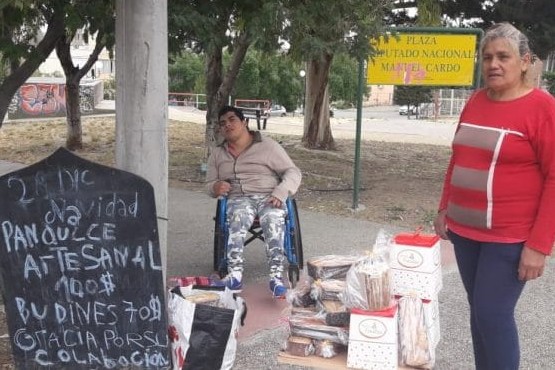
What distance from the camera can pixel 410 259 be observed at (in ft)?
9.42

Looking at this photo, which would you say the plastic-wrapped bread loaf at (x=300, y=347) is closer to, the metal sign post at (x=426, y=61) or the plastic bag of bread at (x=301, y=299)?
the plastic bag of bread at (x=301, y=299)

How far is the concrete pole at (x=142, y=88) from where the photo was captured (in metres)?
2.94

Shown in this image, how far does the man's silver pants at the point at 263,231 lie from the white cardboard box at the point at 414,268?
5.45ft

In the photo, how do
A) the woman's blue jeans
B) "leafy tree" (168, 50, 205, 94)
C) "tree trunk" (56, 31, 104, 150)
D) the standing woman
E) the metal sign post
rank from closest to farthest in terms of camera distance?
the standing woman, the woman's blue jeans, the metal sign post, "tree trunk" (56, 31, 104, 150), "leafy tree" (168, 50, 205, 94)

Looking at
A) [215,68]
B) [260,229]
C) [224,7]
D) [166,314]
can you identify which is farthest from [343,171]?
[166,314]

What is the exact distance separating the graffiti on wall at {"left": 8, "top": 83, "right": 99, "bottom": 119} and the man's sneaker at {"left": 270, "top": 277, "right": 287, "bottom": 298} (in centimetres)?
2045

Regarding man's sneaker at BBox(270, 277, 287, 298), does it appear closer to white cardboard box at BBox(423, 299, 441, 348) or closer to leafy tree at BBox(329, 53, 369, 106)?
white cardboard box at BBox(423, 299, 441, 348)

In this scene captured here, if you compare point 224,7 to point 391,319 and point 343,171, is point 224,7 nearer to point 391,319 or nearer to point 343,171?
point 391,319

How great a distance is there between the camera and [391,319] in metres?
2.63

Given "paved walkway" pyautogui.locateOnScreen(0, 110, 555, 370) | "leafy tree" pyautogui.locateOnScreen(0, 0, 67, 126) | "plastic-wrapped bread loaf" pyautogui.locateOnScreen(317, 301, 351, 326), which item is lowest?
"paved walkway" pyautogui.locateOnScreen(0, 110, 555, 370)

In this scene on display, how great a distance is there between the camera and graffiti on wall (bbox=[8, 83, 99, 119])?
23.5 m

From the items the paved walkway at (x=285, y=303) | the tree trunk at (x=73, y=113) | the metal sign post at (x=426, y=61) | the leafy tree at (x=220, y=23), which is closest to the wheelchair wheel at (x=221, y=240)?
the paved walkway at (x=285, y=303)

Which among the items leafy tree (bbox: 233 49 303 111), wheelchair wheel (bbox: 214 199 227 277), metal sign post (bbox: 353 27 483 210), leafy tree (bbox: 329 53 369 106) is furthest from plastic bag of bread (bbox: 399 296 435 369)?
leafy tree (bbox: 329 53 369 106)

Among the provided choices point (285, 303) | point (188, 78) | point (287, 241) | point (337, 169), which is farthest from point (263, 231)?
point (188, 78)
